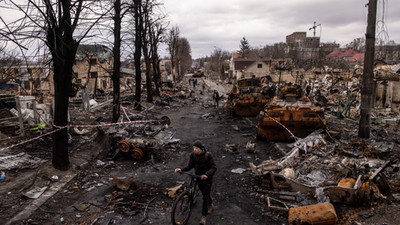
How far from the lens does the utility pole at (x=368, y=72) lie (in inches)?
451

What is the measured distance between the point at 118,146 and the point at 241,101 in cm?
995

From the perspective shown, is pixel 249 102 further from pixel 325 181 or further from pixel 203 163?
pixel 203 163

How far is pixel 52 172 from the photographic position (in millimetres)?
8547

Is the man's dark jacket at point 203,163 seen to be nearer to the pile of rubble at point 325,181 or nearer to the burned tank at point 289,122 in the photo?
the pile of rubble at point 325,181

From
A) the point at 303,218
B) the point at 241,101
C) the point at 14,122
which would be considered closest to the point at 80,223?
the point at 303,218

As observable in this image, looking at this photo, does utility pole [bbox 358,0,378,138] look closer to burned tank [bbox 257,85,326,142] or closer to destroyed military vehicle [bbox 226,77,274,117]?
burned tank [bbox 257,85,326,142]

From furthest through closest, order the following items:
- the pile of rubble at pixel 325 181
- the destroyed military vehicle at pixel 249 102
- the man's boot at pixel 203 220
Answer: the destroyed military vehicle at pixel 249 102 → the pile of rubble at pixel 325 181 → the man's boot at pixel 203 220

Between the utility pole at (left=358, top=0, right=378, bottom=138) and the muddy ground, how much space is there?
11.4 feet

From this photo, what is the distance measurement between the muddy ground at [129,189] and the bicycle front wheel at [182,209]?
0.30 meters

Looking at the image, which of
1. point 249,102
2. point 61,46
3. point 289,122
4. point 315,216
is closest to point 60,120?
point 61,46

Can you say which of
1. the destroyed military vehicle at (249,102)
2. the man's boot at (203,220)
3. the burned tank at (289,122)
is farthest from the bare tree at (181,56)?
the man's boot at (203,220)

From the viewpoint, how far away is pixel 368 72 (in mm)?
11703

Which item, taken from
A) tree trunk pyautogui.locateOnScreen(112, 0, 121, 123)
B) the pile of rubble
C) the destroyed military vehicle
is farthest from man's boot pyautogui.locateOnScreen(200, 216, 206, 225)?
the destroyed military vehicle

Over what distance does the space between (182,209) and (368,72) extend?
9.18 metres
